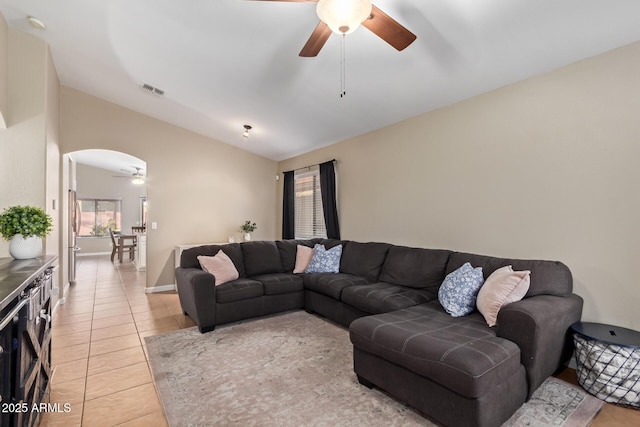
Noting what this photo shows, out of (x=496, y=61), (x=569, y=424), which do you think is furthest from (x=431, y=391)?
(x=496, y=61)

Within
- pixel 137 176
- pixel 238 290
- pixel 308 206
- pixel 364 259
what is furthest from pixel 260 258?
pixel 137 176

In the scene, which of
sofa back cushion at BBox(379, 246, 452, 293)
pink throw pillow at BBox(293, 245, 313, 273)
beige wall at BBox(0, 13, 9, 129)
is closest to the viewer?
beige wall at BBox(0, 13, 9, 129)

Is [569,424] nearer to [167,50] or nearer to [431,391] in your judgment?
[431,391]

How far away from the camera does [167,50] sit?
3186 millimetres

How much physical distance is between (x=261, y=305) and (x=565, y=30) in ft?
12.9

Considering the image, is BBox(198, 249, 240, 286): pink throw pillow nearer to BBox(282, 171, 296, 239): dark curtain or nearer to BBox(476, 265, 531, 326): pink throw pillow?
BBox(282, 171, 296, 239): dark curtain

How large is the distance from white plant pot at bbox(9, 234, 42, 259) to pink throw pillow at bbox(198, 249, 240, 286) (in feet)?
5.59

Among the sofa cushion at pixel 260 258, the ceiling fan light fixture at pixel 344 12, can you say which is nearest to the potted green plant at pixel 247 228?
the sofa cushion at pixel 260 258

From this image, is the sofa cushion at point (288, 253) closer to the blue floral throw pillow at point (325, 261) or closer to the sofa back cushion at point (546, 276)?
the blue floral throw pillow at point (325, 261)

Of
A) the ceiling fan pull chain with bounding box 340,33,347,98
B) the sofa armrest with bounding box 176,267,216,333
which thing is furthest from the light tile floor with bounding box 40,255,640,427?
the ceiling fan pull chain with bounding box 340,33,347,98

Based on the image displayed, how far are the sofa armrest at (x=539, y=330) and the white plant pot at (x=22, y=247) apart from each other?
11.1ft

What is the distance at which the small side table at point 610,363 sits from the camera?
2018 millimetres

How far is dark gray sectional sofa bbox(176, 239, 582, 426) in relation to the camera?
1.75m

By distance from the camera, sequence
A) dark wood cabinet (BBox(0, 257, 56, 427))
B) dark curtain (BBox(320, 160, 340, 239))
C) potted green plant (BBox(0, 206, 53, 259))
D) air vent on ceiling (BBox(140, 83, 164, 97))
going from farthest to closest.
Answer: dark curtain (BBox(320, 160, 340, 239)) < air vent on ceiling (BBox(140, 83, 164, 97)) < potted green plant (BBox(0, 206, 53, 259)) < dark wood cabinet (BBox(0, 257, 56, 427))
